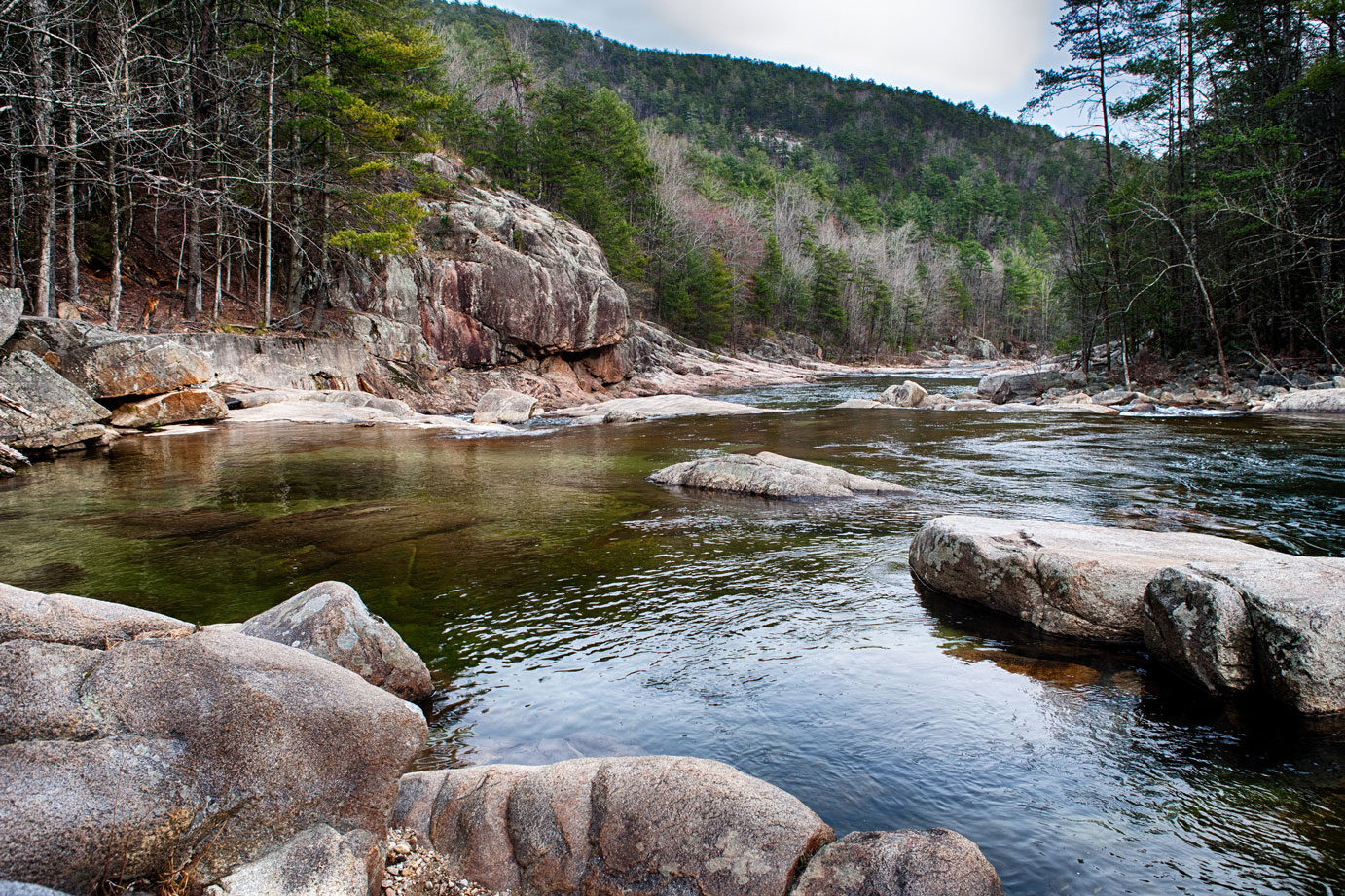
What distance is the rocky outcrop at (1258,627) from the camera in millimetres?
3787

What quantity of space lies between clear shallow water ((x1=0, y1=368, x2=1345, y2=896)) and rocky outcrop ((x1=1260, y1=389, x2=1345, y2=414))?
21.3 feet

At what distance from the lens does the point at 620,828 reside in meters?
2.57

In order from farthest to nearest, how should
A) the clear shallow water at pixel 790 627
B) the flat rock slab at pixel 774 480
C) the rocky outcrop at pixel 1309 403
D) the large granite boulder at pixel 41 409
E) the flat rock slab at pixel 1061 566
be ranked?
1. the rocky outcrop at pixel 1309 403
2. the large granite boulder at pixel 41 409
3. the flat rock slab at pixel 774 480
4. the flat rock slab at pixel 1061 566
5. the clear shallow water at pixel 790 627

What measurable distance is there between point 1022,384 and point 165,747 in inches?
1119

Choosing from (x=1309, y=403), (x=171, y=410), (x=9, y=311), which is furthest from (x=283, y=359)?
(x=1309, y=403)

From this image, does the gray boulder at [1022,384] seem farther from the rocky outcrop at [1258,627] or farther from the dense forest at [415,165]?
the rocky outcrop at [1258,627]

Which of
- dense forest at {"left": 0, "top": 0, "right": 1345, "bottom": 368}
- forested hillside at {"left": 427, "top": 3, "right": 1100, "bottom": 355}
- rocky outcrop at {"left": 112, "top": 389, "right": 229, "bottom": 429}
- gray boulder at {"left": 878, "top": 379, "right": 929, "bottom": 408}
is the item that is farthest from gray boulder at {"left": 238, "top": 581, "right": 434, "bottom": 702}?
forested hillside at {"left": 427, "top": 3, "right": 1100, "bottom": 355}

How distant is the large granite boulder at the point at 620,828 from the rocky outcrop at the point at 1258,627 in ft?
9.65

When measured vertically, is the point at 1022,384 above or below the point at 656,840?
above

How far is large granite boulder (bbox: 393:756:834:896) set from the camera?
243 centimetres

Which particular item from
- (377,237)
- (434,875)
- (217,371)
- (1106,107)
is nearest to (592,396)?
(377,237)

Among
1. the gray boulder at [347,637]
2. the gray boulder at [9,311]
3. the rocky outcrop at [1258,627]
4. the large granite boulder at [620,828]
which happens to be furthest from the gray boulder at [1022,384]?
the gray boulder at [9,311]

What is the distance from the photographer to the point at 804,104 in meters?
155

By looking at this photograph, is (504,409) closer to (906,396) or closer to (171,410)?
(171,410)
